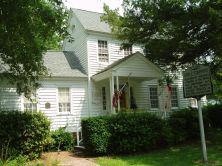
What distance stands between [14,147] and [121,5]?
29.4ft

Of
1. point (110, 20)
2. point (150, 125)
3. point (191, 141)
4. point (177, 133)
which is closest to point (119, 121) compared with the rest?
point (150, 125)

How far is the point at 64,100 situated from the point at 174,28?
8382mm

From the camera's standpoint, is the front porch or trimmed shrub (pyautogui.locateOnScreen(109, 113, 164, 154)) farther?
the front porch

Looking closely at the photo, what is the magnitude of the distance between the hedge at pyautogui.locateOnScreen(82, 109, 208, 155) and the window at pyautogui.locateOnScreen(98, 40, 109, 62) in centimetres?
713

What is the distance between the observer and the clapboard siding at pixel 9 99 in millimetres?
17969

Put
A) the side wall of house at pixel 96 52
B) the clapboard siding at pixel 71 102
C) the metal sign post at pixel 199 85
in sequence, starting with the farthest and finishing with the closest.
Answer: the side wall of house at pixel 96 52 → the clapboard siding at pixel 71 102 → the metal sign post at pixel 199 85

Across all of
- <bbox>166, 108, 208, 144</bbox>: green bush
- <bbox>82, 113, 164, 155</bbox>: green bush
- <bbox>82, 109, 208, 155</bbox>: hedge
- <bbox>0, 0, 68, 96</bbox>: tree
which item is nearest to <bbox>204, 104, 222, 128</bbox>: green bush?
<bbox>166, 108, 208, 144</bbox>: green bush

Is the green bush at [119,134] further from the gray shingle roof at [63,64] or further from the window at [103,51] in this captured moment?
the window at [103,51]

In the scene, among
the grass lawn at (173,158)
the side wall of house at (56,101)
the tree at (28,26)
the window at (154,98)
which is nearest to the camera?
the tree at (28,26)

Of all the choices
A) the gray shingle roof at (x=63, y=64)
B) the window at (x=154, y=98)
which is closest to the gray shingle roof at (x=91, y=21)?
the gray shingle roof at (x=63, y=64)

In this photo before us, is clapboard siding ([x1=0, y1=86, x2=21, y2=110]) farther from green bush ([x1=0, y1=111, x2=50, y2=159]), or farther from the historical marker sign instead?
the historical marker sign

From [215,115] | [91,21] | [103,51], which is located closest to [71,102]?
[103,51]

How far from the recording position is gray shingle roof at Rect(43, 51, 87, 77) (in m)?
20.2

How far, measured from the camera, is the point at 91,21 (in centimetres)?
2306
